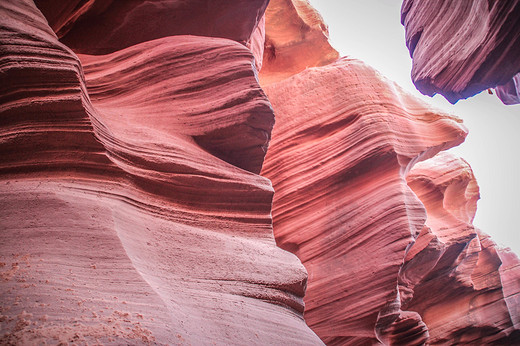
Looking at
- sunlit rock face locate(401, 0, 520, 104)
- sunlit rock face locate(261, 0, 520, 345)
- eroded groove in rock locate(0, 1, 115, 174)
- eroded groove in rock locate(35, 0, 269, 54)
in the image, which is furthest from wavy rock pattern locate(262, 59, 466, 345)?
eroded groove in rock locate(0, 1, 115, 174)

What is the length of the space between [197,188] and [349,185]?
170 inches

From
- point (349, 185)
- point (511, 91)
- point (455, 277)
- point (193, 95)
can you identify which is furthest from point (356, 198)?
point (455, 277)

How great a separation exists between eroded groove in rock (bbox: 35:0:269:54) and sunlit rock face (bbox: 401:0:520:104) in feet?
12.0

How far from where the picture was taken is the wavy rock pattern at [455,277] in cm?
931

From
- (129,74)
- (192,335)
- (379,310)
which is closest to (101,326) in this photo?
(192,335)

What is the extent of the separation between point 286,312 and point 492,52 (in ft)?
18.2

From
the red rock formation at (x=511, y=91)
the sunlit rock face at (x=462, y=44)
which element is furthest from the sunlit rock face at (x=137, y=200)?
the red rock formation at (x=511, y=91)

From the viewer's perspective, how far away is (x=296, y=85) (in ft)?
26.7

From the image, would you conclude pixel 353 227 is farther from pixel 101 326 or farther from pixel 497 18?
pixel 101 326

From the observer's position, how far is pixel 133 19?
520 centimetres

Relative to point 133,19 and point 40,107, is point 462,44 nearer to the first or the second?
point 133,19

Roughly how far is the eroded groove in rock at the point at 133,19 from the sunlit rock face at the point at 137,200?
78cm

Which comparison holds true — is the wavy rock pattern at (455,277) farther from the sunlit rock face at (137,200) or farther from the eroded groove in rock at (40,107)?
the eroded groove in rock at (40,107)

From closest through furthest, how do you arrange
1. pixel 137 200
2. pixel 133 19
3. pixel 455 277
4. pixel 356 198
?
pixel 137 200 → pixel 133 19 → pixel 356 198 → pixel 455 277
